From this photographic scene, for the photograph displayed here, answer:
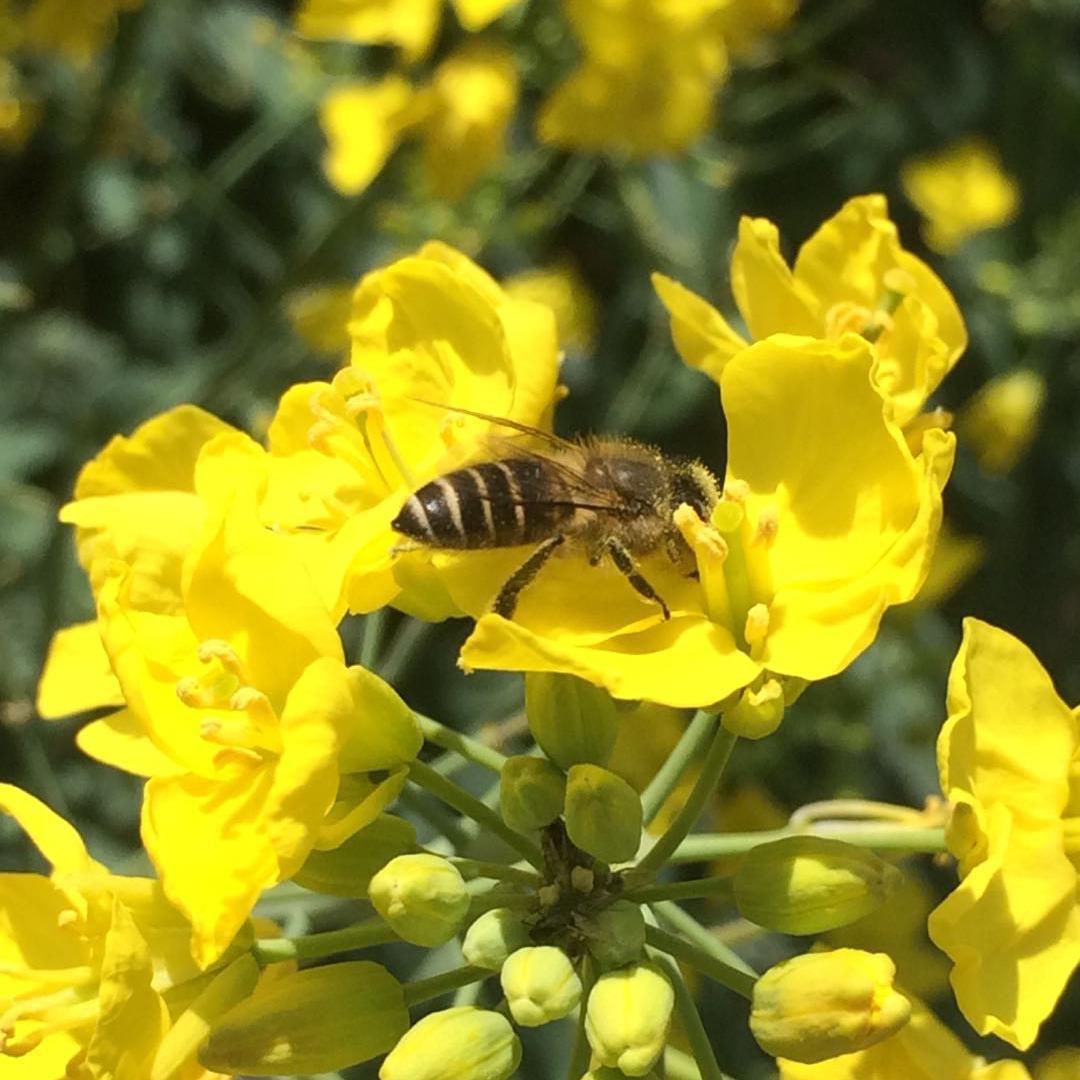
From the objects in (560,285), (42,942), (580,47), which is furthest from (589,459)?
(560,285)

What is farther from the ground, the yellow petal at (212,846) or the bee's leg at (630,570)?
the bee's leg at (630,570)

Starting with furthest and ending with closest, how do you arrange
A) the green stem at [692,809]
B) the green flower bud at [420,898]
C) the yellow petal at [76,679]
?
1. the yellow petal at [76,679]
2. the green stem at [692,809]
3. the green flower bud at [420,898]

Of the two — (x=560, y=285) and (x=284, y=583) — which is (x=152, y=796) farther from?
(x=560, y=285)

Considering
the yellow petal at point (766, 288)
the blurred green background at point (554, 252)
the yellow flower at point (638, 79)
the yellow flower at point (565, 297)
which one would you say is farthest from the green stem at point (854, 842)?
the yellow flower at point (565, 297)

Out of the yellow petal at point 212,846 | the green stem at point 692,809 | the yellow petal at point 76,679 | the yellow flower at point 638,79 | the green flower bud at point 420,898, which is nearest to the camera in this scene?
the yellow petal at point 212,846

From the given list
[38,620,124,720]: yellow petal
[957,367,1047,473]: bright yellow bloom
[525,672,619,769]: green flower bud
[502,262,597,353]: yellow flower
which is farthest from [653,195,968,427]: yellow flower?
[957,367,1047,473]: bright yellow bloom

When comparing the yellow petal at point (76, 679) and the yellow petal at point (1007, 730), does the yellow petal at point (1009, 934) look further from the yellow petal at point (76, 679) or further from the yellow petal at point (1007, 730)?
the yellow petal at point (76, 679)
